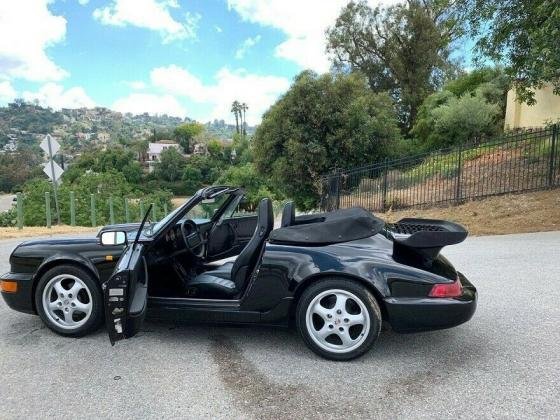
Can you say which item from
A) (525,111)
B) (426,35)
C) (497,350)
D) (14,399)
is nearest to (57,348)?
(14,399)

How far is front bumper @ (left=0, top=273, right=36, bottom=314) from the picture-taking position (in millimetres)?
3826

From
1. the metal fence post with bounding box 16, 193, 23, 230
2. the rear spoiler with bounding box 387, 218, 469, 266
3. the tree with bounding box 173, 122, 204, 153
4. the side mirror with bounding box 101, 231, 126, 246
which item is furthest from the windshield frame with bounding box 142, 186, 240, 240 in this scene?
the tree with bounding box 173, 122, 204, 153

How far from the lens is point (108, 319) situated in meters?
3.04

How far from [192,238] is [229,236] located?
70cm

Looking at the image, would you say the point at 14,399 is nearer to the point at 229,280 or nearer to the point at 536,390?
the point at 229,280

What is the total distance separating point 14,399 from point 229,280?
1740 millimetres

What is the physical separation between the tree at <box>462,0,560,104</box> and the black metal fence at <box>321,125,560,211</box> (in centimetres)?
141

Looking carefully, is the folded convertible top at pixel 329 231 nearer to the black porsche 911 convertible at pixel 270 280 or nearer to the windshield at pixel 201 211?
the black porsche 911 convertible at pixel 270 280

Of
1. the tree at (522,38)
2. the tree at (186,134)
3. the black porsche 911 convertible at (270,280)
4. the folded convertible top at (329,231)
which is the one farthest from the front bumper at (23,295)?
the tree at (186,134)

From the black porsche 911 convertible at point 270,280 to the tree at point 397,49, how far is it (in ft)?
82.9

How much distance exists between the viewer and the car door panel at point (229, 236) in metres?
4.68

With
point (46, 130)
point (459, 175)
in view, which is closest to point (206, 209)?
point (459, 175)

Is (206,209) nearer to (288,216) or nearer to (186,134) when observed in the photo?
(288,216)

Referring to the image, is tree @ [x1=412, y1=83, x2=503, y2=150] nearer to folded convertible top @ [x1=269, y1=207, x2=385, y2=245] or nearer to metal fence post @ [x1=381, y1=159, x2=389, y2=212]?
metal fence post @ [x1=381, y1=159, x2=389, y2=212]
